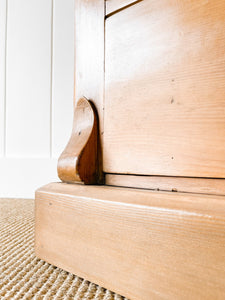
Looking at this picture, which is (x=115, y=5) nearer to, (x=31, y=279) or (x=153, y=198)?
(x=153, y=198)

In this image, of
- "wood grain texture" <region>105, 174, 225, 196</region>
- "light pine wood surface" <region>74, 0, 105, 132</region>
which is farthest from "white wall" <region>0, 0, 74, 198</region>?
"wood grain texture" <region>105, 174, 225, 196</region>

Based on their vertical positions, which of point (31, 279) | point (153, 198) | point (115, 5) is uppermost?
point (115, 5)

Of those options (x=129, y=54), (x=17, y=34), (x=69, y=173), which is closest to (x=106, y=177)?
(x=69, y=173)

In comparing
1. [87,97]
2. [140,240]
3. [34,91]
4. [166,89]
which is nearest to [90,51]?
[87,97]

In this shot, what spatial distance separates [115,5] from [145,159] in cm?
24

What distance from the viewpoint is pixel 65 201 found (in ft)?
1.64

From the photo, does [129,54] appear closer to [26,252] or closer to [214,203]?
[214,203]

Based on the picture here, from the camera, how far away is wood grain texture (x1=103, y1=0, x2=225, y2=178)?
37cm

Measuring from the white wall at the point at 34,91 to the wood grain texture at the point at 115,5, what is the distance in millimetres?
828

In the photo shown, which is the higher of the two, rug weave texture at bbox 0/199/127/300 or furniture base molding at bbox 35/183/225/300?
furniture base molding at bbox 35/183/225/300

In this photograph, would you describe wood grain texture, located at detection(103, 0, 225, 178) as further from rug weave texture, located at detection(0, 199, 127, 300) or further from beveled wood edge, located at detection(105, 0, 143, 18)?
rug weave texture, located at detection(0, 199, 127, 300)

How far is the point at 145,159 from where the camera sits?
440 millimetres

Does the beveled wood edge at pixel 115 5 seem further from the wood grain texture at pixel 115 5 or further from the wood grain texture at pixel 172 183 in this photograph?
the wood grain texture at pixel 172 183

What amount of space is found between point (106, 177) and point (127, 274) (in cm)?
16
